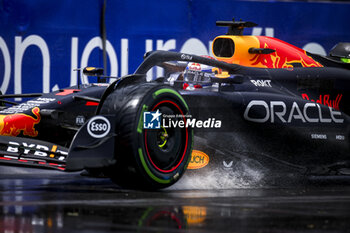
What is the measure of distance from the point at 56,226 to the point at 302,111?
3853 mm

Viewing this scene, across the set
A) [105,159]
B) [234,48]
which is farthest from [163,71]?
[105,159]

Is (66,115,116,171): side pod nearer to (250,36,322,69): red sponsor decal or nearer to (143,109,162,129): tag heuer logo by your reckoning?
(143,109,162,129): tag heuer logo

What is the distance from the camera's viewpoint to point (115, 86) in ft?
22.7

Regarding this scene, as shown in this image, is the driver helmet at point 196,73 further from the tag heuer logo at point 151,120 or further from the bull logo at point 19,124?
the bull logo at point 19,124

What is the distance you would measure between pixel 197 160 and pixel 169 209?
5.74 feet

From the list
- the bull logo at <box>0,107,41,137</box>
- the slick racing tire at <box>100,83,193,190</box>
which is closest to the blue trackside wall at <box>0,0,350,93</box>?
the bull logo at <box>0,107,41,137</box>

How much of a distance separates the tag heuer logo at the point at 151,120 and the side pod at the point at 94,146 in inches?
11.2

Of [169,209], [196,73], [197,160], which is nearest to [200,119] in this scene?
[197,160]

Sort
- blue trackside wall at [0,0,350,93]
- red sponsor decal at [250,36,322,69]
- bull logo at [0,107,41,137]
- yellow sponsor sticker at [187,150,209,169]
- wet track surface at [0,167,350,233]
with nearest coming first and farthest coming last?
wet track surface at [0,167,350,233]
yellow sponsor sticker at [187,150,209,169]
bull logo at [0,107,41,137]
red sponsor decal at [250,36,322,69]
blue trackside wall at [0,0,350,93]

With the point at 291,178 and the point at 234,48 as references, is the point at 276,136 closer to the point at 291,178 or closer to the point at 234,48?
the point at 291,178

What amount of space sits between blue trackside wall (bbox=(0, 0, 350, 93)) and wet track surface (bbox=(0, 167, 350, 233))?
3984 millimetres

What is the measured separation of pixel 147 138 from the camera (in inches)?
263

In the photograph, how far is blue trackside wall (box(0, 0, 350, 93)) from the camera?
1143cm

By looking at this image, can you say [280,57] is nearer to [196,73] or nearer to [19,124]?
[196,73]
